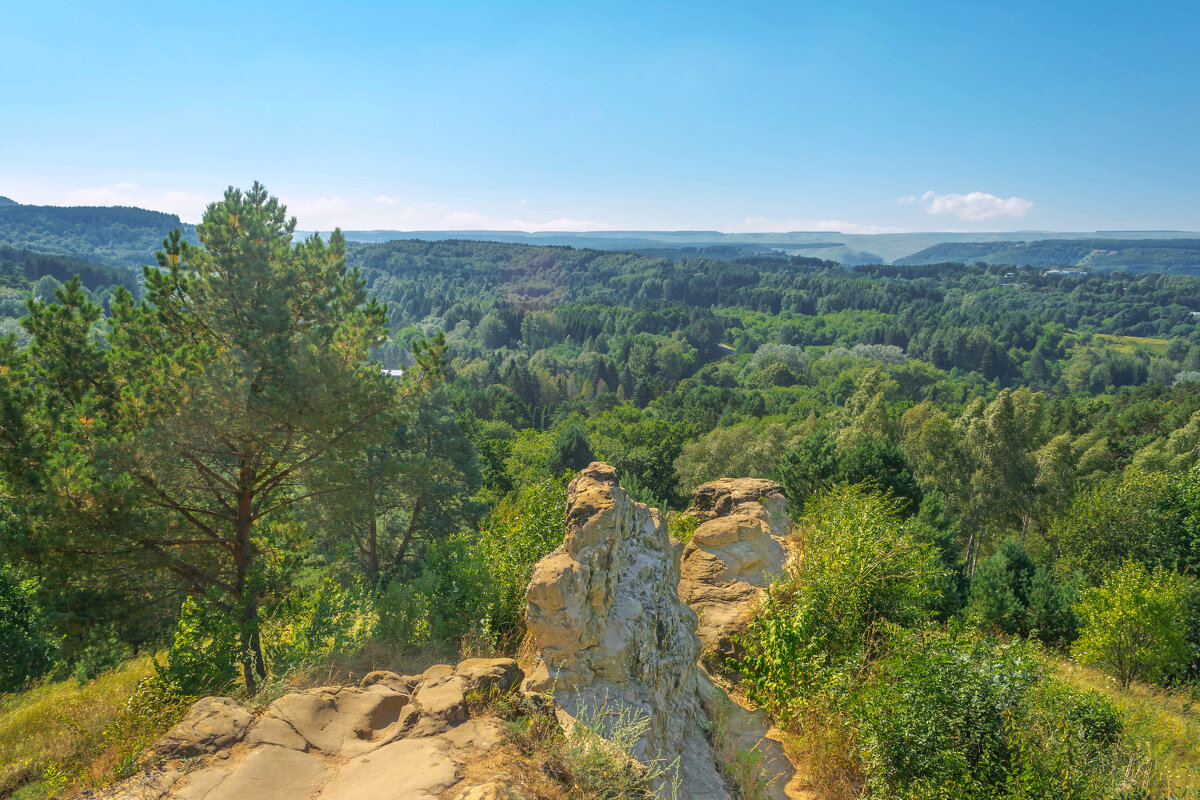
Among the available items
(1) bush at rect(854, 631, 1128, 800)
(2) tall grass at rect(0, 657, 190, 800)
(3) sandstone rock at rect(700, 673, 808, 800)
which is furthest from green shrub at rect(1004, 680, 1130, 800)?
(2) tall grass at rect(0, 657, 190, 800)

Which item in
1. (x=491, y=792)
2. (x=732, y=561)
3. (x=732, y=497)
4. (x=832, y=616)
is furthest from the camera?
(x=732, y=497)

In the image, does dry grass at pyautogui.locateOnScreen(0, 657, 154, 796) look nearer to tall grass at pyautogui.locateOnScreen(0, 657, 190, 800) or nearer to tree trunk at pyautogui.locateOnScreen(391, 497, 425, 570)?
tall grass at pyautogui.locateOnScreen(0, 657, 190, 800)

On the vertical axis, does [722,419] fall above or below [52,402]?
below

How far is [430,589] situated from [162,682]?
4.29 meters

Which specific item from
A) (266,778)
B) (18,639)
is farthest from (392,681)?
(18,639)

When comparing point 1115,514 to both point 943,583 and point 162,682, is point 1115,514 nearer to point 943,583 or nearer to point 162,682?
point 943,583

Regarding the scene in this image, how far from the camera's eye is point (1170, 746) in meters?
13.7

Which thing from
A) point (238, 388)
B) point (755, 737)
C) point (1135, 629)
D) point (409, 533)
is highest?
point (238, 388)

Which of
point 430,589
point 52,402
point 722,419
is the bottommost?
point 722,419

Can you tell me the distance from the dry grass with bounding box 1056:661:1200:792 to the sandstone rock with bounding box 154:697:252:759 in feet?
37.5

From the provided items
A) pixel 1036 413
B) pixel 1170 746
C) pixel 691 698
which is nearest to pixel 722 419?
pixel 1036 413

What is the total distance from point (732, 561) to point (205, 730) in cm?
1022

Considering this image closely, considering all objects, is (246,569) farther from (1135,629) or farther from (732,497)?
(1135,629)

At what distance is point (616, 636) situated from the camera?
335 inches
